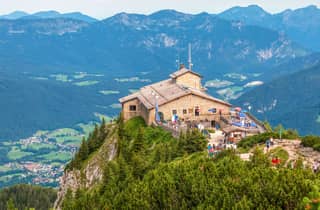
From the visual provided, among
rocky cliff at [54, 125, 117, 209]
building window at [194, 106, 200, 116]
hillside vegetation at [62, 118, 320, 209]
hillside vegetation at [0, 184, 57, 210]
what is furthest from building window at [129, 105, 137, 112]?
hillside vegetation at [0, 184, 57, 210]

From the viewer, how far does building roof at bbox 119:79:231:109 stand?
73175 mm

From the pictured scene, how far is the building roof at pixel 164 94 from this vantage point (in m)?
73.2

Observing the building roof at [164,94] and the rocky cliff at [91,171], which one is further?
the building roof at [164,94]

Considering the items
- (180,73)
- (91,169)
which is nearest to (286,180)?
(91,169)

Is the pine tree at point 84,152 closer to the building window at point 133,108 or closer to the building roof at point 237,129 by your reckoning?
the building window at point 133,108

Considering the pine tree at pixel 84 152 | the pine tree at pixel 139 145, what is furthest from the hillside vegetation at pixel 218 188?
the pine tree at pixel 84 152

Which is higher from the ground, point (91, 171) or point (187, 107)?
point (187, 107)

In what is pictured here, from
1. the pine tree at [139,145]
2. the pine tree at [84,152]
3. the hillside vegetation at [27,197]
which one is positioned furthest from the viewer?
the hillside vegetation at [27,197]

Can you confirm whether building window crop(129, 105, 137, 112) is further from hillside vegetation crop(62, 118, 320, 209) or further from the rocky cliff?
hillside vegetation crop(62, 118, 320, 209)

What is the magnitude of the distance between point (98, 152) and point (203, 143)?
23.7 metres

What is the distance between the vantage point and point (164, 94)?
7912 cm

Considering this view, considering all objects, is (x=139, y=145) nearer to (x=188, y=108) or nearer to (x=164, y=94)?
(x=188, y=108)

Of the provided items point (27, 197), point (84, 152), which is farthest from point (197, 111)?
point (27, 197)

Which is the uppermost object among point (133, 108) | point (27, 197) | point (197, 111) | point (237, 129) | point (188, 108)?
point (133, 108)
